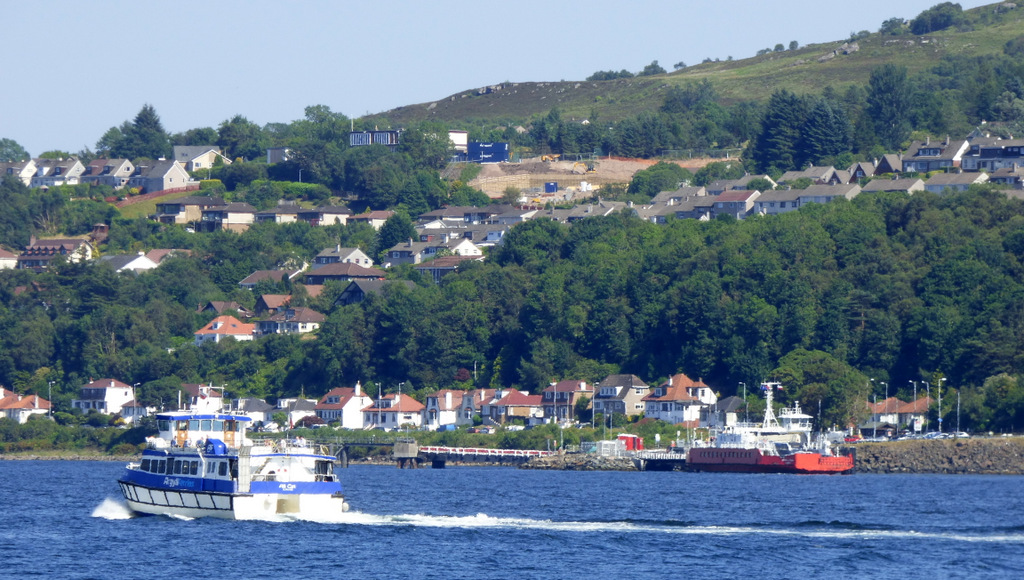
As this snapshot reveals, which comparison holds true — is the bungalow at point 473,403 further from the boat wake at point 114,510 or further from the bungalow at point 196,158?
the bungalow at point 196,158

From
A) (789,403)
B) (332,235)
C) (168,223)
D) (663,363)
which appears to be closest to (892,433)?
(789,403)

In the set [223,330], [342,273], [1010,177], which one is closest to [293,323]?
[223,330]

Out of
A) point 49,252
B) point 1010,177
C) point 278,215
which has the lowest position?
point 49,252

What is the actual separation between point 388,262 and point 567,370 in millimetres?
45575

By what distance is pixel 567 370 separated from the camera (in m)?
119

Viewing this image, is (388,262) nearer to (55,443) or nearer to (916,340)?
(55,443)

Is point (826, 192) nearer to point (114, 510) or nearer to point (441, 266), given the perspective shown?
point (441, 266)

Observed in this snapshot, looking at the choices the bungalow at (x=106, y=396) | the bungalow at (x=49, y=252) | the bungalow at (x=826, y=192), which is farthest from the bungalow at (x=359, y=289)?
the bungalow at (x=826, y=192)

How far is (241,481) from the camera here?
52.3m

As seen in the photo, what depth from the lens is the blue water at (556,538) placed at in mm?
44625

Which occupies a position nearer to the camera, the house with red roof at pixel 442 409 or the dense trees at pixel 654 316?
the dense trees at pixel 654 316

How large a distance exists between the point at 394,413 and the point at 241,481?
67411 millimetres

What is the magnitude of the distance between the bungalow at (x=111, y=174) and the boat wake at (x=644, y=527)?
481ft

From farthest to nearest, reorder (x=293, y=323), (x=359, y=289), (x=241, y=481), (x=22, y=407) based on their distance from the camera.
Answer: (x=359, y=289) < (x=293, y=323) < (x=22, y=407) < (x=241, y=481)
